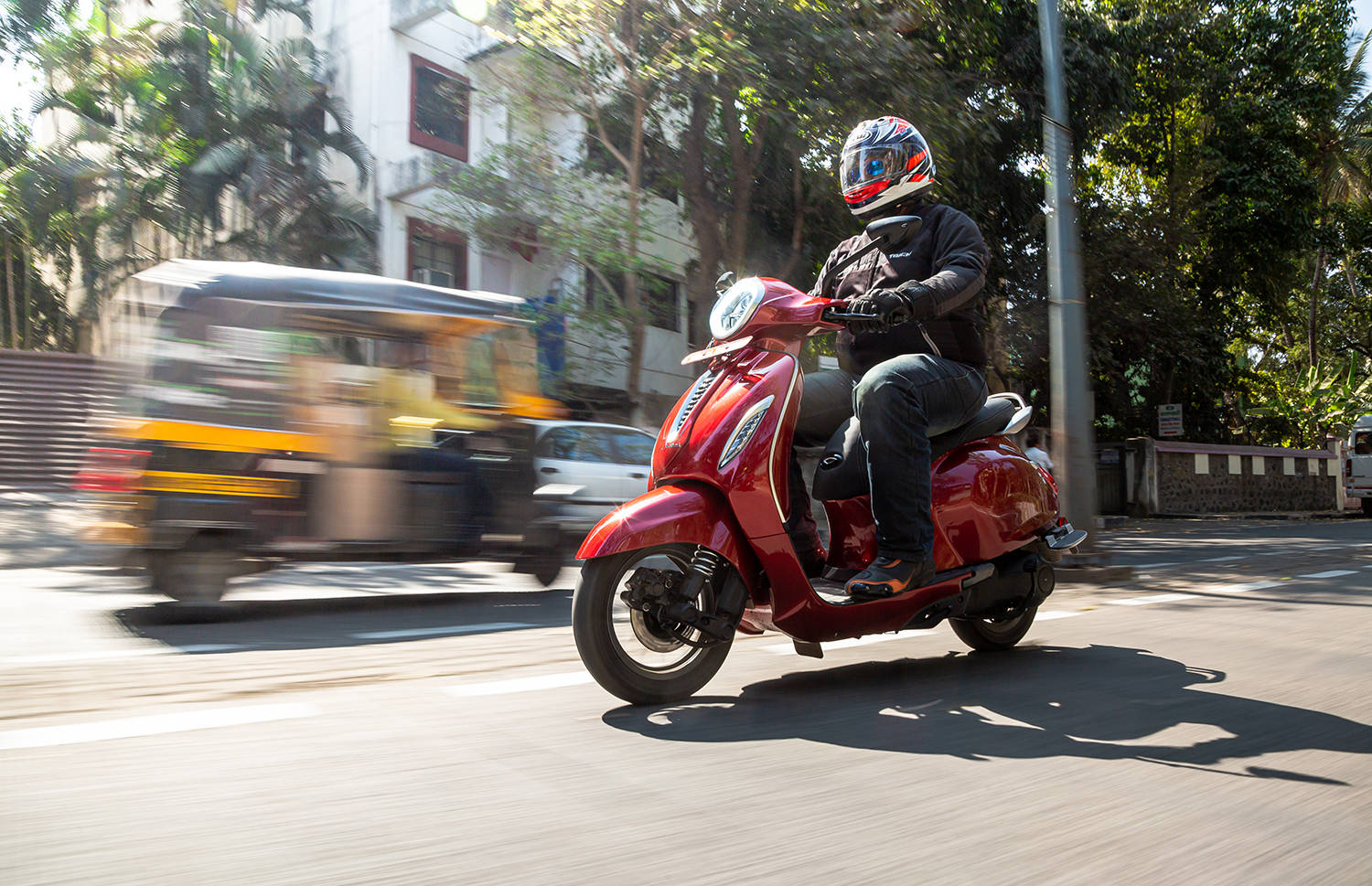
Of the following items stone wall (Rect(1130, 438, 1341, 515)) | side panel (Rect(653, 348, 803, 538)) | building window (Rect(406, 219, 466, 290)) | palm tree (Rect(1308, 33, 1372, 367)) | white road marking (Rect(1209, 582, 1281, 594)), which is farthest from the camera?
palm tree (Rect(1308, 33, 1372, 367))

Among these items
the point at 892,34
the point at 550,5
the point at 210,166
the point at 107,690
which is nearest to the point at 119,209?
the point at 210,166

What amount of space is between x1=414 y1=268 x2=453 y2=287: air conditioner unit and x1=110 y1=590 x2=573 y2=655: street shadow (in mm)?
14850

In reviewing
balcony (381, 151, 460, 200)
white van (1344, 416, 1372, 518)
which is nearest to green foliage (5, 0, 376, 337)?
balcony (381, 151, 460, 200)

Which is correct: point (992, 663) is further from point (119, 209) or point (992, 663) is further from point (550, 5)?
point (119, 209)

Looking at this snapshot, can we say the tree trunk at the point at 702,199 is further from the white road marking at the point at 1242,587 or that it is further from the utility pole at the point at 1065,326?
the white road marking at the point at 1242,587

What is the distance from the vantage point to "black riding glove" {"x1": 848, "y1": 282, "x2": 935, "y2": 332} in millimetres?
3598

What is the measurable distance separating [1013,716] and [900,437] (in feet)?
3.17

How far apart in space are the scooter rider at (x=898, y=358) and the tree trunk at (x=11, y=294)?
24.1 meters

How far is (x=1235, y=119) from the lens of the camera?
979 inches

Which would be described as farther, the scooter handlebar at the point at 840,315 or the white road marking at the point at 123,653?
the white road marking at the point at 123,653

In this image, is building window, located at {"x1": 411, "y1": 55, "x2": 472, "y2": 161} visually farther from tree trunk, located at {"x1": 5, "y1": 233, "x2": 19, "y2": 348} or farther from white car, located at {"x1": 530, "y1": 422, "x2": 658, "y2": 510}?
white car, located at {"x1": 530, "y1": 422, "x2": 658, "y2": 510}

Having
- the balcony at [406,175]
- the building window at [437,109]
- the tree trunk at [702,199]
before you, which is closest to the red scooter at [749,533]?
the tree trunk at [702,199]

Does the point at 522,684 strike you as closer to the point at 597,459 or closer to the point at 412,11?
the point at 597,459

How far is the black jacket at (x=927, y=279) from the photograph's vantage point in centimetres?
393
